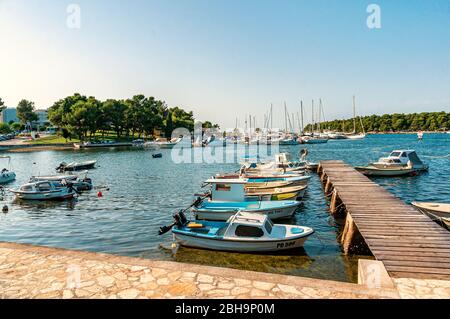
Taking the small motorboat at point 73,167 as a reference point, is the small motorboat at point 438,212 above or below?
below

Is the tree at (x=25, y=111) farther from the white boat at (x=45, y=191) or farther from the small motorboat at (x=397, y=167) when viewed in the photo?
the small motorboat at (x=397, y=167)

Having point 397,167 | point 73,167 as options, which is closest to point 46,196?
point 73,167

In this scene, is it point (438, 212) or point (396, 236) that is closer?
point (396, 236)

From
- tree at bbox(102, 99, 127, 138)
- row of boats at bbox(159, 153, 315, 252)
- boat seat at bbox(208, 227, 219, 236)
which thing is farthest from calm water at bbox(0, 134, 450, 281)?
tree at bbox(102, 99, 127, 138)

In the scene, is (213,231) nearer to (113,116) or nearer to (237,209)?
(237,209)

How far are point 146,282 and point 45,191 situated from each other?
88.0 ft

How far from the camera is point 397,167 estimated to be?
133ft

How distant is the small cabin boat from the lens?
776 inches

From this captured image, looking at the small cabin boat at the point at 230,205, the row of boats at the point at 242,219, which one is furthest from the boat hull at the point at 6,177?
the small cabin boat at the point at 230,205

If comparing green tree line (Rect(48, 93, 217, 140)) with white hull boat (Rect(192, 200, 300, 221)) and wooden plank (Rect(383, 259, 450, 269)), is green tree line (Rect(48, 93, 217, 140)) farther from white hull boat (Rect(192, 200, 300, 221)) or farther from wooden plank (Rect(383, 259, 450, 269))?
wooden plank (Rect(383, 259, 450, 269))

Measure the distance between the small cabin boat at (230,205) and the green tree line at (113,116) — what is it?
108 m

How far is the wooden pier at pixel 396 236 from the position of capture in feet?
33.2

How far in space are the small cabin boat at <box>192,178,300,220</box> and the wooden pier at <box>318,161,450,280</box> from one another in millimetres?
4157
